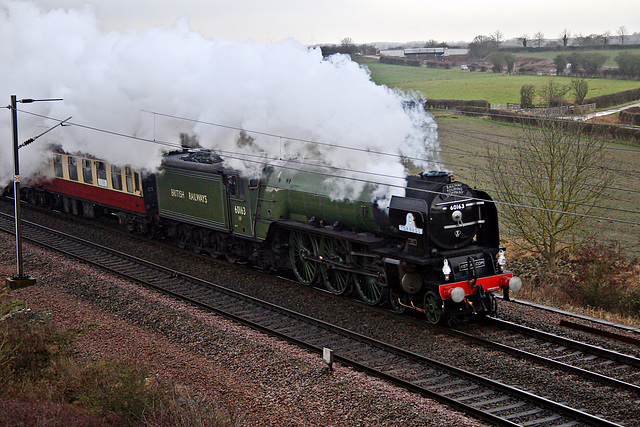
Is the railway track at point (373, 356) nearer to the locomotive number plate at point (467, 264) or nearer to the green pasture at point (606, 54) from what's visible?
the locomotive number plate at point (467, 264)

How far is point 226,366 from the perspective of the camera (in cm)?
1127

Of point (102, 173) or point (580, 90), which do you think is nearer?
point (102, 173)

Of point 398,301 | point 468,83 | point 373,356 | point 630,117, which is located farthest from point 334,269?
point 468,83

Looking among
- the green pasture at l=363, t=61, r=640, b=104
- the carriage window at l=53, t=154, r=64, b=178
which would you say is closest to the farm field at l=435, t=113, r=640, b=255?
the green pasture at l=363, t=61, r=640, b=104

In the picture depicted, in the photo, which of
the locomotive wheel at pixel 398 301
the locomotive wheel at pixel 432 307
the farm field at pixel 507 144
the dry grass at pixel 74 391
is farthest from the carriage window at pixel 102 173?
the locomotive wheel at pixel 432 307

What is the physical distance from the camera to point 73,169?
25.8m

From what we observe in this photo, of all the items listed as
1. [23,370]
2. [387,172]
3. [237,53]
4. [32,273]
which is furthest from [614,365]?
[32,273]

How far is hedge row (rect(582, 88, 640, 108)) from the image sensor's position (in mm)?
31328

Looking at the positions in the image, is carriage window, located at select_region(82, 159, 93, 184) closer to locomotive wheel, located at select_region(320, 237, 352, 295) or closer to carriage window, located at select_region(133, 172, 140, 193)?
carriage window, located at select_region(133, 172, 140, 193)

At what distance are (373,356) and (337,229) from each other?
401 centimetres

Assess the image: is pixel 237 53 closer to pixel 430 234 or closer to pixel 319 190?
pixel 319 190

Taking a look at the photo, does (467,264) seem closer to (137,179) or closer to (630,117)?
(137,179)

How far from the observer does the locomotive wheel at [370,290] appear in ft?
48.0

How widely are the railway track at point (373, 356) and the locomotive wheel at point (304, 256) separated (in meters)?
1.90
